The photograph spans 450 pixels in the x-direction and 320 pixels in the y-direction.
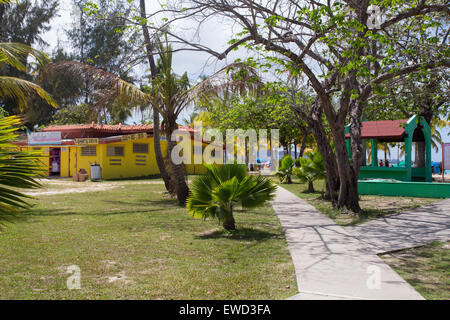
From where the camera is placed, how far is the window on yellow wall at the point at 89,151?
2669cm

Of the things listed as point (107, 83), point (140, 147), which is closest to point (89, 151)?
point (140, 147)

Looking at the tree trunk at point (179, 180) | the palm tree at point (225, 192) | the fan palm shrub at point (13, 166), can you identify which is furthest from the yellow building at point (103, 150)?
the fan palm shrub at point (13, 166)

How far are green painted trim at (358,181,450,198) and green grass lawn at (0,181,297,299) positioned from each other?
6701 millimetres

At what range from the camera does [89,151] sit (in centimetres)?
2684

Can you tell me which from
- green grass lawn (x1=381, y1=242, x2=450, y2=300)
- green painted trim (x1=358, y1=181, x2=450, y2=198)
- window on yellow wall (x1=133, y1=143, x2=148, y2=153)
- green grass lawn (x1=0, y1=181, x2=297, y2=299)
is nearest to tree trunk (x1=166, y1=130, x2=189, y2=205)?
green grass lawn (x1=0, y1=181, x2=297, y2=299)

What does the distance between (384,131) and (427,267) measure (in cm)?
1407

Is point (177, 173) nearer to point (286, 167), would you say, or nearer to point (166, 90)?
point (166, 90)

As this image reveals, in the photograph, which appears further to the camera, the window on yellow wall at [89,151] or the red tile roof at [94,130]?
the red tile roof at [94,130]

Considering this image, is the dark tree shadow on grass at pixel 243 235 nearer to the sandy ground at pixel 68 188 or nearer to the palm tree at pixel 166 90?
the palm tree at pixel 166 90

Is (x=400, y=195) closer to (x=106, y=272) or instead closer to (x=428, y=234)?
(x=428, y=234)

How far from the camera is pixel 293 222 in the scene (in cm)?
931

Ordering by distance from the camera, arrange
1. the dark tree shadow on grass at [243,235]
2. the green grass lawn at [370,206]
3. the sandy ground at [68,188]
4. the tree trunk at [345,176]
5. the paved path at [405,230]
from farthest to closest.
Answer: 1. the sandy ground at [68,188]
2. the tree trunk at [345,176]
3. the green grass lawn at [370,206]
4. the dark tree shadow on grass at [243,235]
5. the paved path at [405,230]

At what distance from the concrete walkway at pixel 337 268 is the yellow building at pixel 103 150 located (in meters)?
18.3
